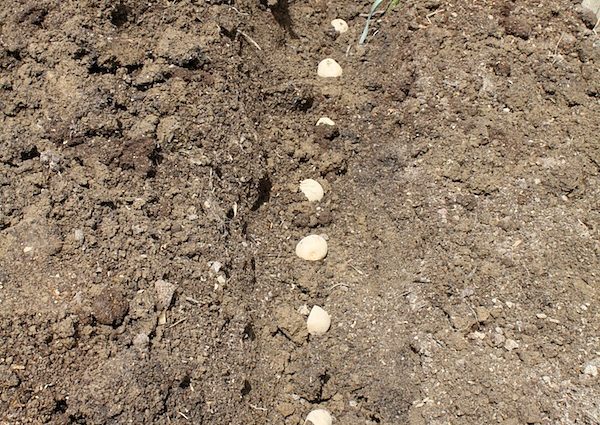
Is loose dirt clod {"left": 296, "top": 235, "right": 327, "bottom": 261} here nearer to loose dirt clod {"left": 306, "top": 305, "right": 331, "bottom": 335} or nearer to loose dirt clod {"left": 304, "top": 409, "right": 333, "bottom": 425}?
loose dirt clod {"left": 306, "top": 305, "right": 331, "bottom": 335}

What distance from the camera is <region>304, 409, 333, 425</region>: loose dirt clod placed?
86.8 inches

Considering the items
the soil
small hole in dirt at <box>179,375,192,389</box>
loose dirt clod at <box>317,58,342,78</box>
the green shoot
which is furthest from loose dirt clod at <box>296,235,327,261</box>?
the green shoot

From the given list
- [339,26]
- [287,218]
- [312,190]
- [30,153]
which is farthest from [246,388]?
[339,26]

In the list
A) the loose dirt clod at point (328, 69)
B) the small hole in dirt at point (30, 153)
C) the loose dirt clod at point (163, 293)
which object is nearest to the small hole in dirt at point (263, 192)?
the loose dirt clod at point (163, 293)

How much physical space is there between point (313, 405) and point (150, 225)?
2.80 ft

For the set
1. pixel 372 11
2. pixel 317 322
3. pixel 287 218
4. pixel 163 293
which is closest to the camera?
pixel 163 293

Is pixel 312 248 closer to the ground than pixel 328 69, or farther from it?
closer to the ground

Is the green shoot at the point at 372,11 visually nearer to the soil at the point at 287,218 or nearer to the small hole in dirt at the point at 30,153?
the soil at the point at 287,218

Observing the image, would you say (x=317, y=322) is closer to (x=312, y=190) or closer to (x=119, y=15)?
(x=312, y=190)

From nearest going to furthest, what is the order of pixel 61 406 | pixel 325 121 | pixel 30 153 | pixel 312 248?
pixel 61 406, pixel 30 153, pixel 312 248, pixel 325 121

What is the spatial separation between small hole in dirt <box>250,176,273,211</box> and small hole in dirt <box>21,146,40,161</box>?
83 cm

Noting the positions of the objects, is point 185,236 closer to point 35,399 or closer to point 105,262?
point 105,262

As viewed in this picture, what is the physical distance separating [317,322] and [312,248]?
0.31 metres

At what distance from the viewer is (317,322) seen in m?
2.40
